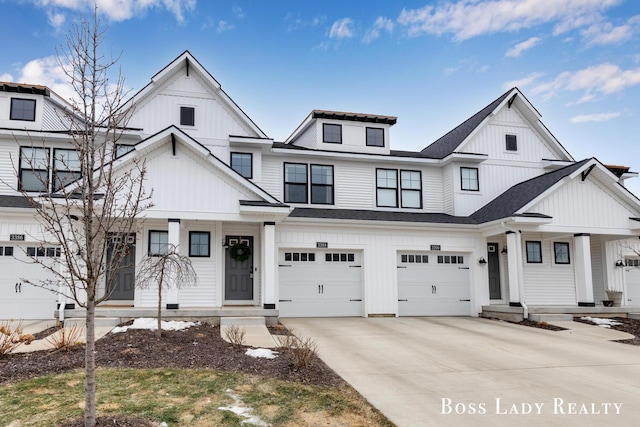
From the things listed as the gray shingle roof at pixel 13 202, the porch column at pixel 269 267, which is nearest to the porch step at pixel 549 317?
the porch column at pixel 269 267

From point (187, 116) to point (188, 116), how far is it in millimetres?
36

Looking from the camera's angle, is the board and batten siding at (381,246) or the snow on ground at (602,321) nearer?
the snow on ground at (602,321)

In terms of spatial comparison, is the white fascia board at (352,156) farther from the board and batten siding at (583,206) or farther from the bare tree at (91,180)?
the bare tree at (91,180)

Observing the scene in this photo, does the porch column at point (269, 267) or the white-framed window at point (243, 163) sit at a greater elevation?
the white-framed window at point (243, 163)

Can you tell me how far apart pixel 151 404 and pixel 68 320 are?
7830mm

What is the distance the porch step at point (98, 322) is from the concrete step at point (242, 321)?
280 centimetres

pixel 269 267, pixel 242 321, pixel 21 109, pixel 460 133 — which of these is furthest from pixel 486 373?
pixel 21 109

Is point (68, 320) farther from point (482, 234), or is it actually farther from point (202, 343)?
point (482, 234)

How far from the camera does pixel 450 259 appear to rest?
17094 millimetres

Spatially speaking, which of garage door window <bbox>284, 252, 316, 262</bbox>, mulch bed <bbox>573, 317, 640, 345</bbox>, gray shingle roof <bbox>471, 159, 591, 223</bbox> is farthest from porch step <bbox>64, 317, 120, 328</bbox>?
mulch bed <bbox>573, 317, 640, 345</bbox>

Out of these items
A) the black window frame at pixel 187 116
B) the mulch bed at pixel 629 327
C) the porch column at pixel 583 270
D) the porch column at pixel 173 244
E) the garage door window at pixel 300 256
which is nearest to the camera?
the mulch bed at pixel 629 327

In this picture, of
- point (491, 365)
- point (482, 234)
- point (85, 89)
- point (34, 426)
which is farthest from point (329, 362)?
point (482, 234)

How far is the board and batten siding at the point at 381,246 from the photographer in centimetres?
1569

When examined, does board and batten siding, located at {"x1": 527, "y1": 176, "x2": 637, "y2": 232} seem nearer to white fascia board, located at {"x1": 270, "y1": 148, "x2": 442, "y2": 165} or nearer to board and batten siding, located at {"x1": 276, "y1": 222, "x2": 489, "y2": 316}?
board and batten siding, located at {"x1": 276, "y1": 222, "x2": 489, "y2": 316}
